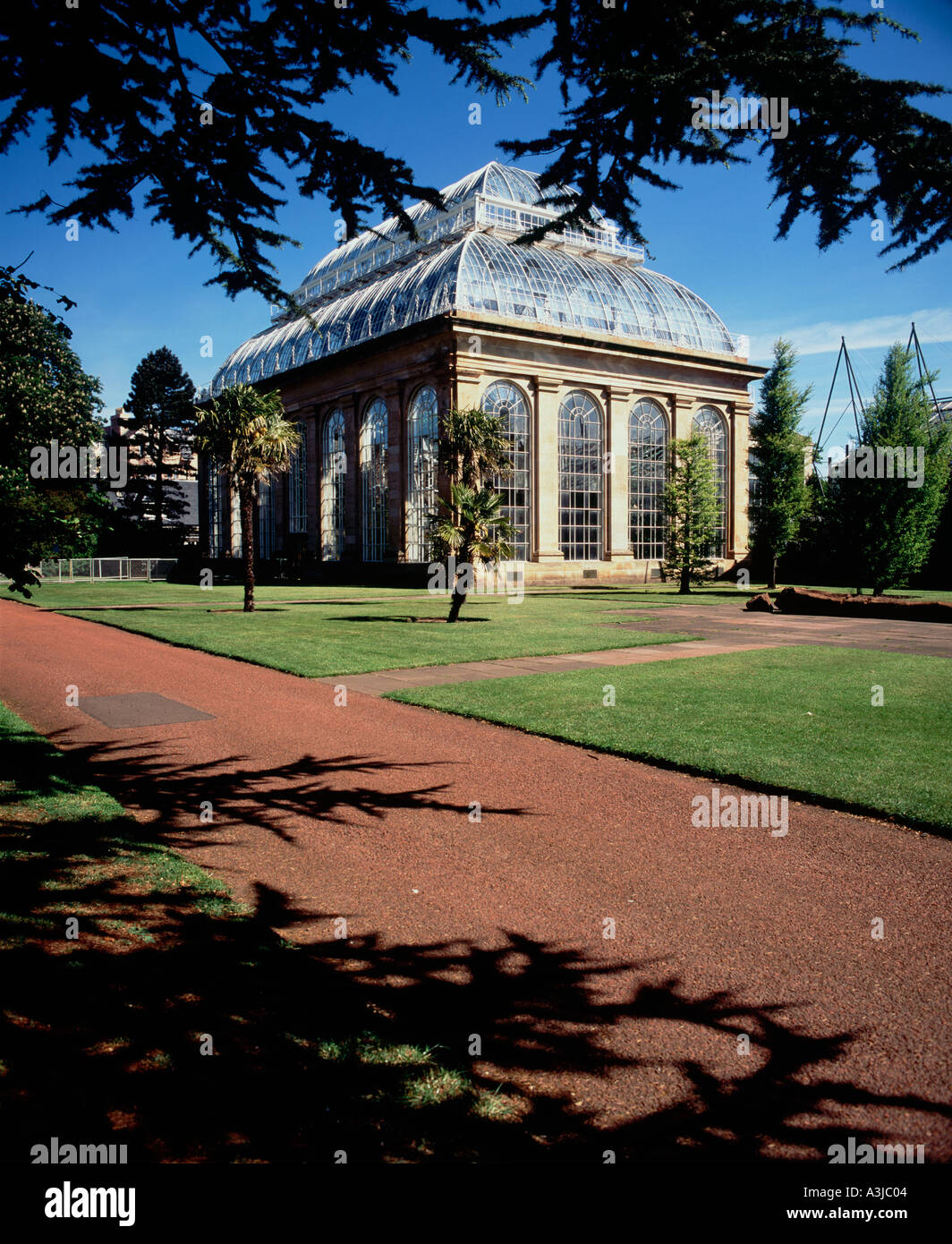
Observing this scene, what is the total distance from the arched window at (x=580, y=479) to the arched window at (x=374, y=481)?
1048 cm

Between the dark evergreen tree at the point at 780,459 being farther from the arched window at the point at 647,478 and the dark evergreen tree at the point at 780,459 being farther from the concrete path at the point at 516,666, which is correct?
the concrete path at the point at 516,666

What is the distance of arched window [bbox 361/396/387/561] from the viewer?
47.7 m

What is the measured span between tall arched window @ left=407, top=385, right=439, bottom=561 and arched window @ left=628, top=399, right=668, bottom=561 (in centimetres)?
1269

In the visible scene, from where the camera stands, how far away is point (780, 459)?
134 feet

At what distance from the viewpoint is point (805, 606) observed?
26391 mm

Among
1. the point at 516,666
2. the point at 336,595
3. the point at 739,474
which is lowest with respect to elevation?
the point at 516,666

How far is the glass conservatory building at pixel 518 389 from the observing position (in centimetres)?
4344

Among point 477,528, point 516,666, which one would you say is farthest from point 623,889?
point 477,528

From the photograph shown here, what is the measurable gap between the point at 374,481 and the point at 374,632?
30.2 meters

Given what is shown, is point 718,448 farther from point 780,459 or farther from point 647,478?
point 780,459

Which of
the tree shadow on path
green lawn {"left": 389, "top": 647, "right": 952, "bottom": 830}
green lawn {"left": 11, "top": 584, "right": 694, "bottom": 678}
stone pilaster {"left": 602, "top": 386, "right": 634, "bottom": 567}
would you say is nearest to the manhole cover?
green lawn {"left": 11, "top": 584, "right": 694, "bottom": 678}
